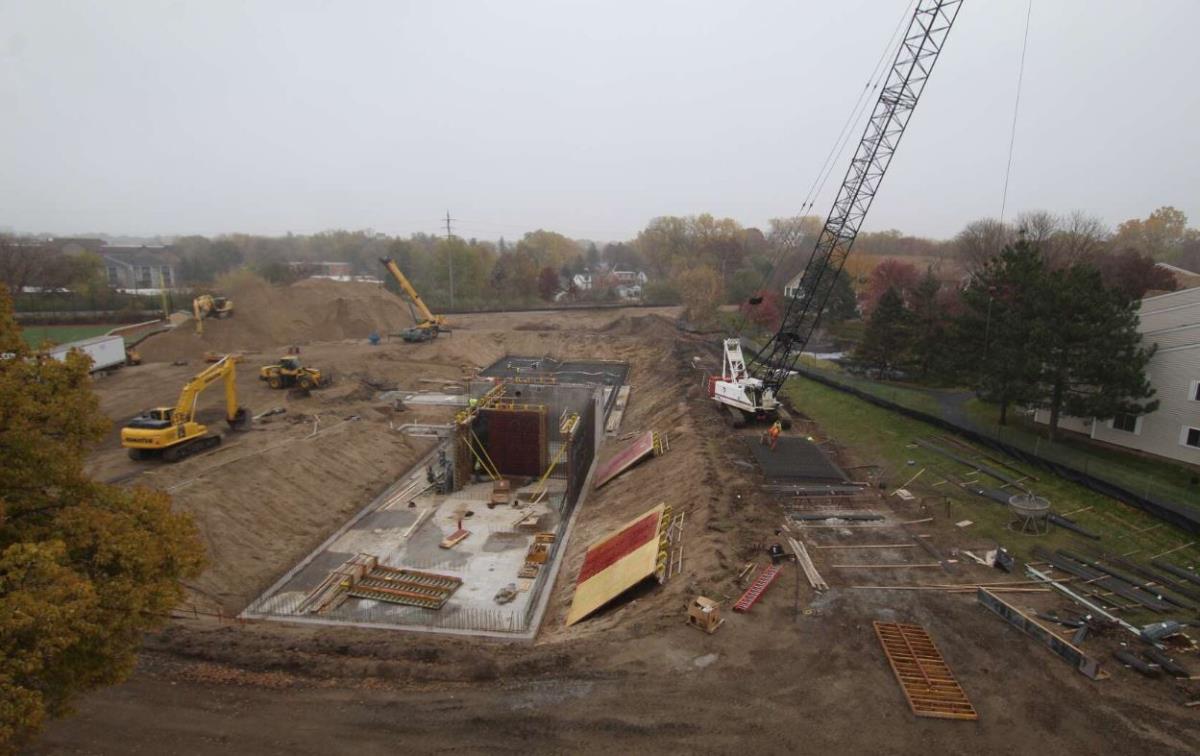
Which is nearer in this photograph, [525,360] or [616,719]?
[616,719]

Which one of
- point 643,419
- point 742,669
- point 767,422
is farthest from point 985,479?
point 643,419

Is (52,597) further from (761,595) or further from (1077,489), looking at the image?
(1077,489)

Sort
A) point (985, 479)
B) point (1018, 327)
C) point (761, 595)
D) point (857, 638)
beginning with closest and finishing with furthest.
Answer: point (857, 638), point (761, 595), point (985, 479), point (1018, 327)

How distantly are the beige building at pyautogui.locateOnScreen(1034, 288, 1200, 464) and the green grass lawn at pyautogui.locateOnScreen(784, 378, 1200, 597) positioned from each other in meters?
4.84

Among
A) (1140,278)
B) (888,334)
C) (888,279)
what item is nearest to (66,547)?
(888,334)

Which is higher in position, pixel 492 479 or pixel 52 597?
pixel 52 597

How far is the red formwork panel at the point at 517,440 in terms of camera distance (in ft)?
87.7

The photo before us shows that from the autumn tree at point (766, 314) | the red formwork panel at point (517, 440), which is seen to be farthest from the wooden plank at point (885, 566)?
the autumn tree at point (766, 314)

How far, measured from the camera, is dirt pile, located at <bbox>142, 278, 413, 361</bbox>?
137 feet

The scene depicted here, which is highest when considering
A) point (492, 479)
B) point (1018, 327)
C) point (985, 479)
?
point (1018, 327)

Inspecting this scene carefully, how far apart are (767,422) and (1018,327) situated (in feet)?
33.9

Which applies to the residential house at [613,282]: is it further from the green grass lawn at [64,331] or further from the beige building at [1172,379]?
the beige building at [1172,379]

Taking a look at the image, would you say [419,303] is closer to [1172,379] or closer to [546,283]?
[546,283]

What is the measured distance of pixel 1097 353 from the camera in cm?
2031
